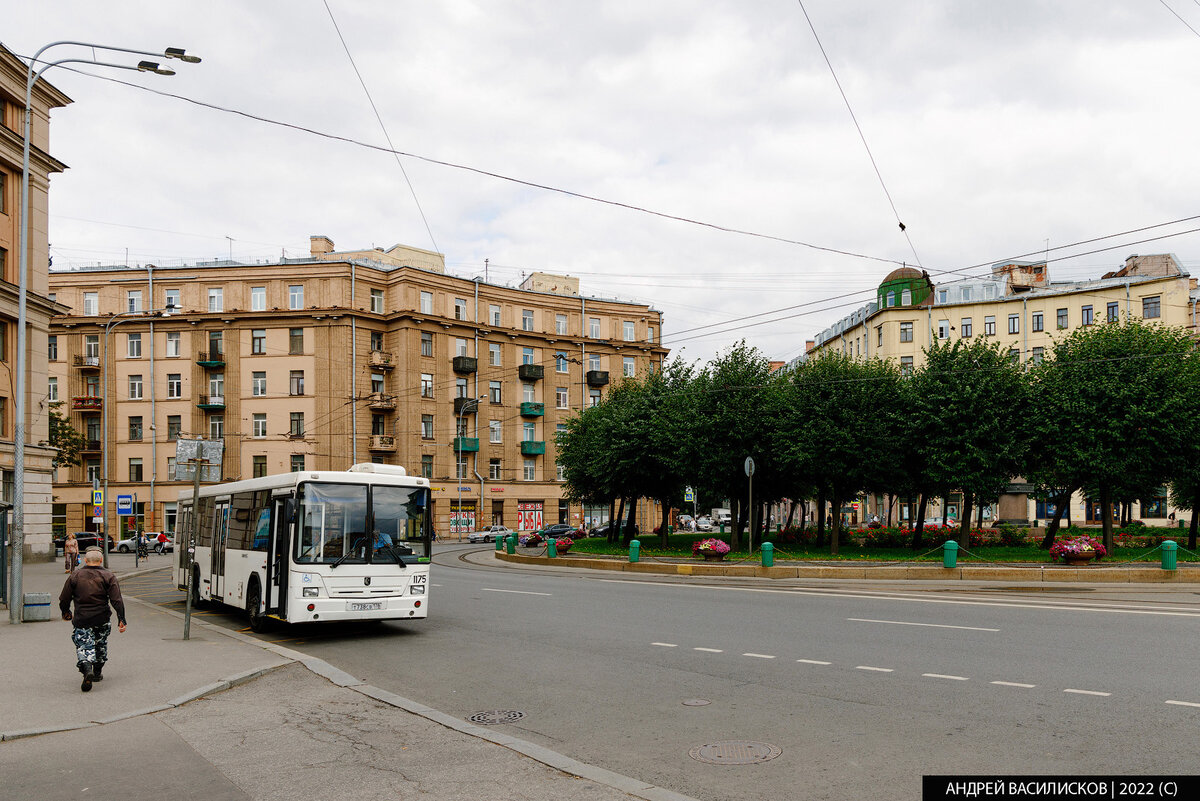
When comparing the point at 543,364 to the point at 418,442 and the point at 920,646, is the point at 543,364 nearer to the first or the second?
the point at 418,442

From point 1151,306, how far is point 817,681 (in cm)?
7228

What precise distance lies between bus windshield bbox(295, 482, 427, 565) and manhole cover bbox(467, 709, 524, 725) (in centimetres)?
613

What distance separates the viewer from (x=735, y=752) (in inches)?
300

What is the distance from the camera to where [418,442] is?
66625 millimetres

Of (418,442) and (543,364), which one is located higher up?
(543,364)

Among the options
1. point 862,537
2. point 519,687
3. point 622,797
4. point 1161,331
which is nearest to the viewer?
point 622,797

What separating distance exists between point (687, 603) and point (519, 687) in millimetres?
9248

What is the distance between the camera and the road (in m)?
7.17

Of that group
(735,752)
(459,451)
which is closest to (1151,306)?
(459,451)

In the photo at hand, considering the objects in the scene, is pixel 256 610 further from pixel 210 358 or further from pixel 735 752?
pixel 210 358

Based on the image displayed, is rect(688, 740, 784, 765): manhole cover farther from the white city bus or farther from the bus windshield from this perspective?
the bus windshield

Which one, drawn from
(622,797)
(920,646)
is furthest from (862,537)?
(622,797)

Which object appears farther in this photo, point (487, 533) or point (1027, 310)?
point (1027, 310)

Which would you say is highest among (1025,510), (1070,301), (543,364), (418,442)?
(1070,301)
